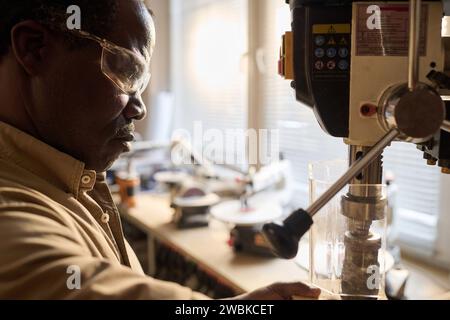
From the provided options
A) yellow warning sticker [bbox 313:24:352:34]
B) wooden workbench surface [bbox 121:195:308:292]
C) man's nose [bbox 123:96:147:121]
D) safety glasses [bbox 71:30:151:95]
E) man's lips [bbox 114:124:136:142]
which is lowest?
wooden workbench surface [bbox 121:195:308:292]

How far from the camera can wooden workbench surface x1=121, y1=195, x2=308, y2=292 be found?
1.26 m

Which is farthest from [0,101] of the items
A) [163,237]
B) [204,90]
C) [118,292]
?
[204,90]

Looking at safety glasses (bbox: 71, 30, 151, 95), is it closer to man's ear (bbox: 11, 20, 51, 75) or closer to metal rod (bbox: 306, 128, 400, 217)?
man's ear (bbox: 11, 20, 51, 75)

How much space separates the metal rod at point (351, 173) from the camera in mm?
518

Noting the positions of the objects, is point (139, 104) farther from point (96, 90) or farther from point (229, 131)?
point (229, 131)

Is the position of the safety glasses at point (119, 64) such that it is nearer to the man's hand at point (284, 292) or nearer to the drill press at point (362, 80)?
the drill press at point (362, 80)

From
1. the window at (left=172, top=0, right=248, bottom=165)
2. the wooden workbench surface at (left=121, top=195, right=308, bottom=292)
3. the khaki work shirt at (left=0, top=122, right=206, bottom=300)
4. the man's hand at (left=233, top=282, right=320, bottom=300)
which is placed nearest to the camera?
the khaki work shirt at (left=0, top=122, right=206, bottom=300)

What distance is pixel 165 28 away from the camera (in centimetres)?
346

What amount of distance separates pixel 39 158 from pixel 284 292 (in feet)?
1.47

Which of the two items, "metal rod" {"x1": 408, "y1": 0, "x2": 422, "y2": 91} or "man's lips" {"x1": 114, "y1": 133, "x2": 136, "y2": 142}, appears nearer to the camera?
"metal rod" {"x1": 408, "y1": 0, "x2": 422, "y2": 91}

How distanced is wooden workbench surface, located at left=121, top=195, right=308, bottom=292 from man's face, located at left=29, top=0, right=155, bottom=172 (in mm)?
698

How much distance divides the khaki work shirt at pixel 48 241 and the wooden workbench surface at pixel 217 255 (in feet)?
2.27

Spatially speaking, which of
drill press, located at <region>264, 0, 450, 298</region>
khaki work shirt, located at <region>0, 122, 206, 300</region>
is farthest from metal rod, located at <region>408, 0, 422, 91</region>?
khaki work shirt, located at <region>0, 122, 206, 300</region>

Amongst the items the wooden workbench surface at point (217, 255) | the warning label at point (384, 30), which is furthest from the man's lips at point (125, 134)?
the wooden workbench surface at point (217, 255)
